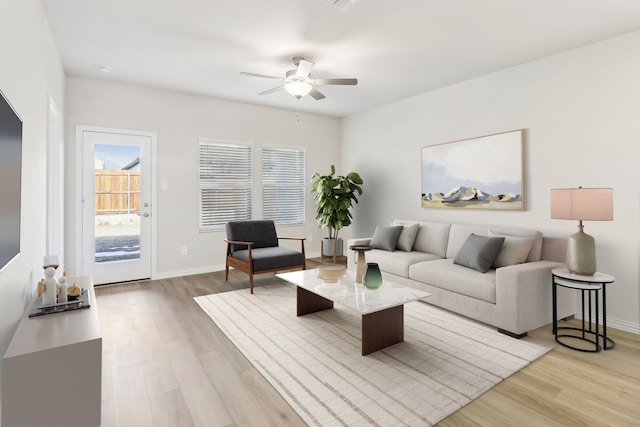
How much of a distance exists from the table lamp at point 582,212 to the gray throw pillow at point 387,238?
192 centimetres

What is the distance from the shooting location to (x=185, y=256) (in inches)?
201

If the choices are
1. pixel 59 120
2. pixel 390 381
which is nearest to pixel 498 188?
pixel 390 381

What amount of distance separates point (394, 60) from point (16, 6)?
317 centimetres

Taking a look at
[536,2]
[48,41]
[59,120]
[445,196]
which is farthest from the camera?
[445,196]

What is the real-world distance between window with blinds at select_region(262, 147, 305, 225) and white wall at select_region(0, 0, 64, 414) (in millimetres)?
3203

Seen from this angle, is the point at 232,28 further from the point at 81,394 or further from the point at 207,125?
the point at 81,394

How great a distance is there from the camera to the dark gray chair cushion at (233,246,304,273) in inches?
163

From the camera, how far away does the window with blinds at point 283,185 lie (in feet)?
19.2

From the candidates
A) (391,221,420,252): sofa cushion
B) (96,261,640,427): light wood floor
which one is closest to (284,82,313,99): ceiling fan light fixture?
(391,221,420,252): sofa cushion

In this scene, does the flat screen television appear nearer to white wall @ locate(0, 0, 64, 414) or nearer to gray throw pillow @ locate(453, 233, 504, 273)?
white wall @ locate(0, 0, 64, 414)

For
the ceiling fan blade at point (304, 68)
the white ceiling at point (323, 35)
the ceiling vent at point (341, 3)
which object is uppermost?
the white ceiling at point (323, 35)

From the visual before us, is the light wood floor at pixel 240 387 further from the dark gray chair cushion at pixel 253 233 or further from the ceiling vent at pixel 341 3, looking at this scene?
the ceiling vent at pixel 341 3

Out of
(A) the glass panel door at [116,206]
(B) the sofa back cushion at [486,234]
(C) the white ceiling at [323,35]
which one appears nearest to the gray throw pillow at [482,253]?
(B) the sofa back cushion at [486,234]

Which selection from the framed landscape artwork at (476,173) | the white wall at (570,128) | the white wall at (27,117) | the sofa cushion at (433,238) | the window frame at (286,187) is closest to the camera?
the white wall at (27,117)
